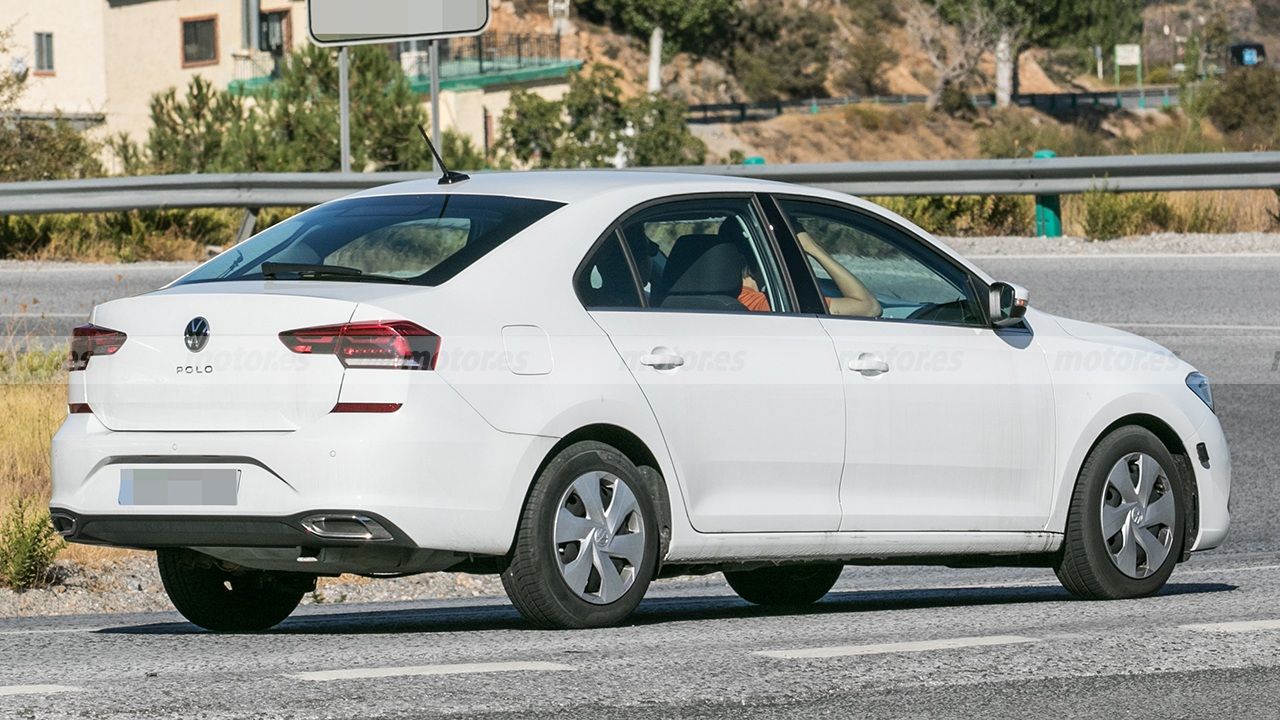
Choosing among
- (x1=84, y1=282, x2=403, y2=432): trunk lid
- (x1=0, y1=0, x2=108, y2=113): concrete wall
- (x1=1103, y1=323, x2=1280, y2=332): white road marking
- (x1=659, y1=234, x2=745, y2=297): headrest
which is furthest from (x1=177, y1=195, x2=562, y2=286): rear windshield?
(x1=0, y1=0, x2=108, y2=113): concrete wall

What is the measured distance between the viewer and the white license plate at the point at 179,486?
6266 millimetres

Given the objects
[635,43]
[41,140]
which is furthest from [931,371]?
[635,43]

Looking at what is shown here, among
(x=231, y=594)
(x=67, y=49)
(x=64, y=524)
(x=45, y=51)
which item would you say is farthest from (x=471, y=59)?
(x=64, y=524)

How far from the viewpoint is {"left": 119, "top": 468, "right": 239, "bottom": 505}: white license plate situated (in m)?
6.27

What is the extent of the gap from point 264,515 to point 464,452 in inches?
24.6

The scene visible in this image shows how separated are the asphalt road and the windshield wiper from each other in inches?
45.2

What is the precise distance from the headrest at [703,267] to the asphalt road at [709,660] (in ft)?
3.79

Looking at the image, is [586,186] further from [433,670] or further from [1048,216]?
[1048,216]

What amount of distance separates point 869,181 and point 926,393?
472 inches

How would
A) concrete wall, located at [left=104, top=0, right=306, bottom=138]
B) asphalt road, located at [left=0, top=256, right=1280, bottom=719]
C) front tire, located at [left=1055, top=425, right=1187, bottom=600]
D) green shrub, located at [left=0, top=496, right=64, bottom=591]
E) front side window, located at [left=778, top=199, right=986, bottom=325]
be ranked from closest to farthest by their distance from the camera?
asphalt road, located at [left=0, top=256, right=1280, bottom=719], front side window, located at [left=778, top=199, right=986, bottom=325], front tire, located at [left=1055, top=425, right=1187, bottom=600], green shrub, located at [left=0, top=496, right=64, bottom=591], concrete wall, located at [left=104, top=0, right=306, bottom=138]

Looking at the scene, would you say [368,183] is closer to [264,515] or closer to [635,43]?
[264,515]

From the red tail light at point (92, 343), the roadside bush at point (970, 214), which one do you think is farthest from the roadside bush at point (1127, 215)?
the red tail light at point (92, 343)

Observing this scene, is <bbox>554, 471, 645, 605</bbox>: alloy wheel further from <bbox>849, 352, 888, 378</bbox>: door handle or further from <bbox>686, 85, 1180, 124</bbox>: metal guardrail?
<bbox>686, 85, 1180, 124</bbox>: metal guardrail

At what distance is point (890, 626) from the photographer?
7.05 metres
